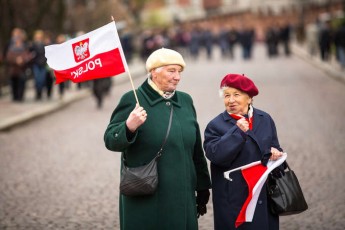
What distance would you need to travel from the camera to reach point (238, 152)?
15.6 ft

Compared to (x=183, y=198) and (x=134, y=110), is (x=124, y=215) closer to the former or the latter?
(x=183, y=198)

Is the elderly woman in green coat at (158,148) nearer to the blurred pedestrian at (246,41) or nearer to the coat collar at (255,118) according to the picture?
the coat collar at (255,118)

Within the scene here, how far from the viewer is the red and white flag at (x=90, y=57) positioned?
16.7ft

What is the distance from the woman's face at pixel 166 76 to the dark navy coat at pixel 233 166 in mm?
389

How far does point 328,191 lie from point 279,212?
390 cm

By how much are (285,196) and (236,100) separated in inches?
27.8

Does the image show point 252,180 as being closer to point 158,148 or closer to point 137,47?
point 158,148

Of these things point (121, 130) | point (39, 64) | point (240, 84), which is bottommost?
point (121, 130)

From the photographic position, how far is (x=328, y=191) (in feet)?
28.1

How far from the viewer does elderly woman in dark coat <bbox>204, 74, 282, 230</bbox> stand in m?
4.80

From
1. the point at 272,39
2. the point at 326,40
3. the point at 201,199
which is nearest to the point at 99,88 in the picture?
the point at 201,199

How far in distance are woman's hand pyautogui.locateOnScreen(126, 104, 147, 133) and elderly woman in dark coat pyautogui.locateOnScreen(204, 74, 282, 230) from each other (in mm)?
536

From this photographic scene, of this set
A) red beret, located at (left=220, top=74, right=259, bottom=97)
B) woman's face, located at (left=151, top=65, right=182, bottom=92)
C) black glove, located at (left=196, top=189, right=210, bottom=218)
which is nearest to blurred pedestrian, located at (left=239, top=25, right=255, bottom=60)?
black glove, located at (left=196, top=189, right=210, bottom=218)

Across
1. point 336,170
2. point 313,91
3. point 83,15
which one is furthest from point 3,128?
point 83,15
